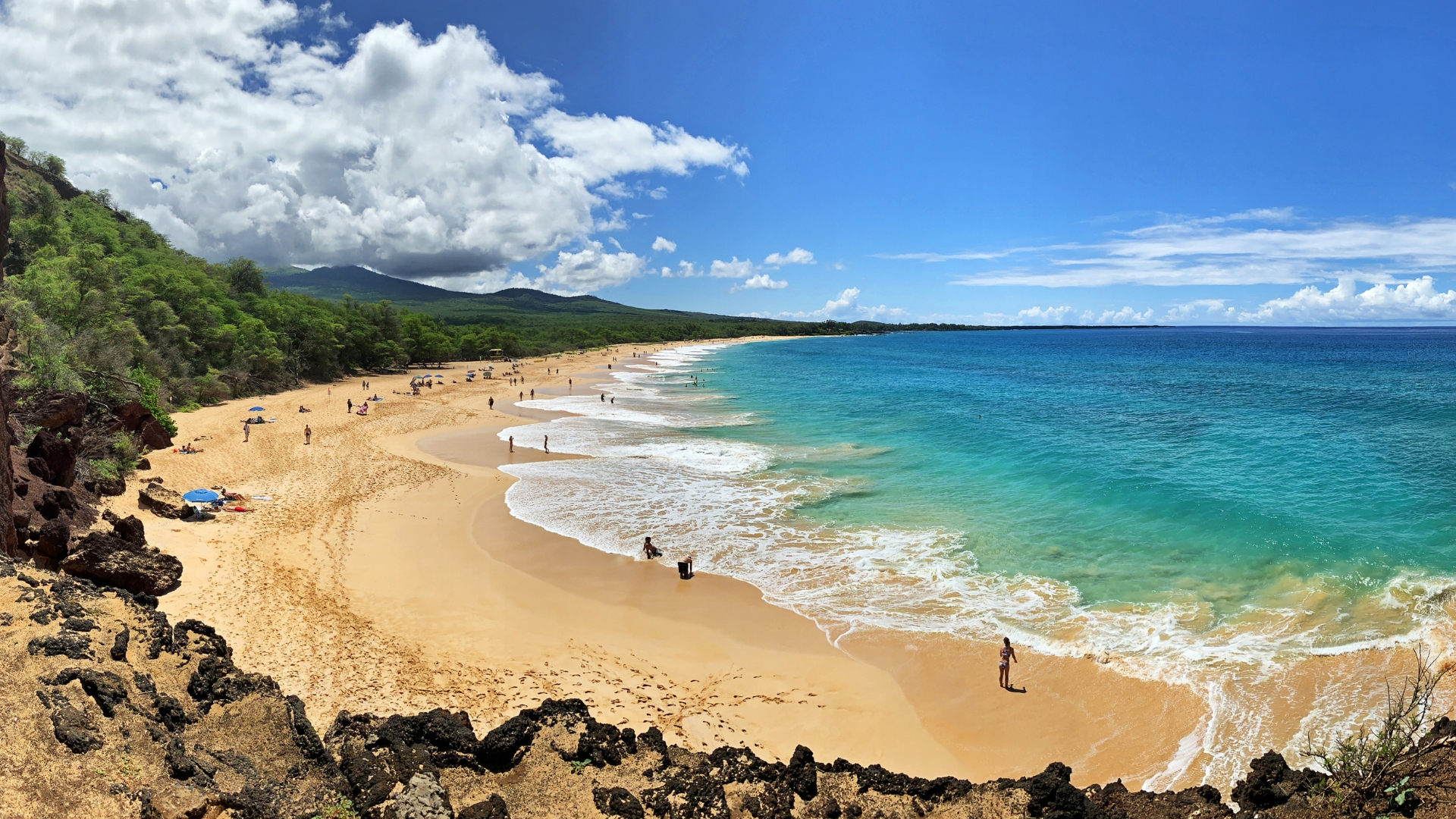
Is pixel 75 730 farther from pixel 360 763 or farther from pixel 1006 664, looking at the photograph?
pixel 1006 664

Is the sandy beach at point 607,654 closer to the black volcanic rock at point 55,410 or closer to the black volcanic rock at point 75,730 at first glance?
the black volcanic rock at point 55,410

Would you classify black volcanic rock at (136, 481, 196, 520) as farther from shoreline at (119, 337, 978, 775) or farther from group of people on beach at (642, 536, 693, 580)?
group of people on beach at (642, 536, 693, 580)

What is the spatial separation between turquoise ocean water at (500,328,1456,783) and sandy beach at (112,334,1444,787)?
3.82 feet

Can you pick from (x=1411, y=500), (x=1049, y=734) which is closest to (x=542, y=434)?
(x=1049, y=734)

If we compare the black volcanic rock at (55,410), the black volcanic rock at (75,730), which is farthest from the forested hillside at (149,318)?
the black volcanic rock at (75,730)

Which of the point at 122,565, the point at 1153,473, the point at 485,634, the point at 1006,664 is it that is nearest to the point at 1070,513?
the point at 1153,473

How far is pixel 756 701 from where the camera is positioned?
1243 centimetres

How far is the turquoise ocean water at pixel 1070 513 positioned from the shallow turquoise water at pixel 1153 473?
14cm

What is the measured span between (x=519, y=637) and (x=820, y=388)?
184 ft

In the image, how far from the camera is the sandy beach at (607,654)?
1139cm

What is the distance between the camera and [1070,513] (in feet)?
77.6

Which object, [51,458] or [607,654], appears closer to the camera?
[607,654]

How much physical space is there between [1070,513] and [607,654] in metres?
18.0

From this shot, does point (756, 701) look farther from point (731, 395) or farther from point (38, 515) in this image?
point (731, 395)
